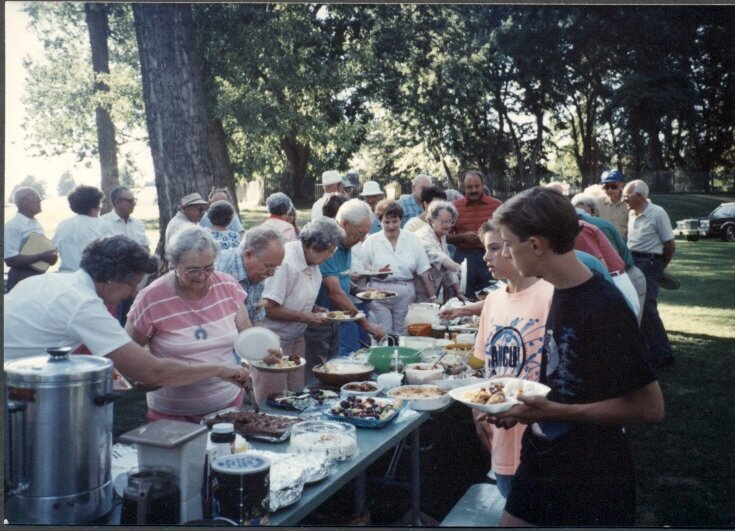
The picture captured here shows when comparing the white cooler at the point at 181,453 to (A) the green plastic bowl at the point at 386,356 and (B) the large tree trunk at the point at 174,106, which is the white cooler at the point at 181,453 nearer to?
(A) the green plastic bowl at the point at 386,356

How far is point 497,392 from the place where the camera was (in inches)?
75.4

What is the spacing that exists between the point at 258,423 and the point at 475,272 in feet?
11.3

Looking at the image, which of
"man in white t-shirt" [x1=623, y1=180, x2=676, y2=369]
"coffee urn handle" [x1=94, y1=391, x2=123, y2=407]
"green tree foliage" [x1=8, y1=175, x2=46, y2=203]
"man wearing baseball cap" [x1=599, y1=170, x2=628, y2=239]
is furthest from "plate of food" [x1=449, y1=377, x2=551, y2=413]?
"man in white t-shirt" [x1=623, y1=180, x2=676, y2=369]

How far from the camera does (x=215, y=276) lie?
2658mm

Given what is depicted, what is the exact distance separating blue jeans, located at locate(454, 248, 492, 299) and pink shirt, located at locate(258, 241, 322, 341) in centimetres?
222

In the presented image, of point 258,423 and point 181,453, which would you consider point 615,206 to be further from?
point 181,453

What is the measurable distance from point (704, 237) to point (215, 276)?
2.75 m

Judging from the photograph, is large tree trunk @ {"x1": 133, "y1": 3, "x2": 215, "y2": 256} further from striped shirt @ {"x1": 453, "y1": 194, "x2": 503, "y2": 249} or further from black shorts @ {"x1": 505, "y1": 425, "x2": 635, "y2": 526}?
black shorts @ {"x1": 505, "y1": 425, "x2": 635, "y2": 526}

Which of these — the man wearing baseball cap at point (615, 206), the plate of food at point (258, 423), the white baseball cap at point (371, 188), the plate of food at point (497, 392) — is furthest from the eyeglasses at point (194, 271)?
the white baseball cap at point (371, 188)

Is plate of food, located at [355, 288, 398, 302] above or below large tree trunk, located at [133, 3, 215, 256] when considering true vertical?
below

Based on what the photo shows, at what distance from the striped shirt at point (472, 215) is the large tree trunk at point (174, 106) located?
6.53ft

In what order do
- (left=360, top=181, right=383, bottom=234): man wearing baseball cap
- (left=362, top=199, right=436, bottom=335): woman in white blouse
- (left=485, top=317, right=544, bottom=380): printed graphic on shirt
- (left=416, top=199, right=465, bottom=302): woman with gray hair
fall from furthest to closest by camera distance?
(left=360, top=181, right=383, bottom=234): man wearing baseball cap → (left=416, top=199, right=465, bottom=302): woman with gray hair → (left=362, top=199, right=436, bottom=335): woman in white blouse → (left=485, top=317, right=544, bottom=380): printed graphic on shirt

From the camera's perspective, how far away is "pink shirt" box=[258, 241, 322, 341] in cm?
321

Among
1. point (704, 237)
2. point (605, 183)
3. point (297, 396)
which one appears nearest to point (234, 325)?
point (297, 396)
